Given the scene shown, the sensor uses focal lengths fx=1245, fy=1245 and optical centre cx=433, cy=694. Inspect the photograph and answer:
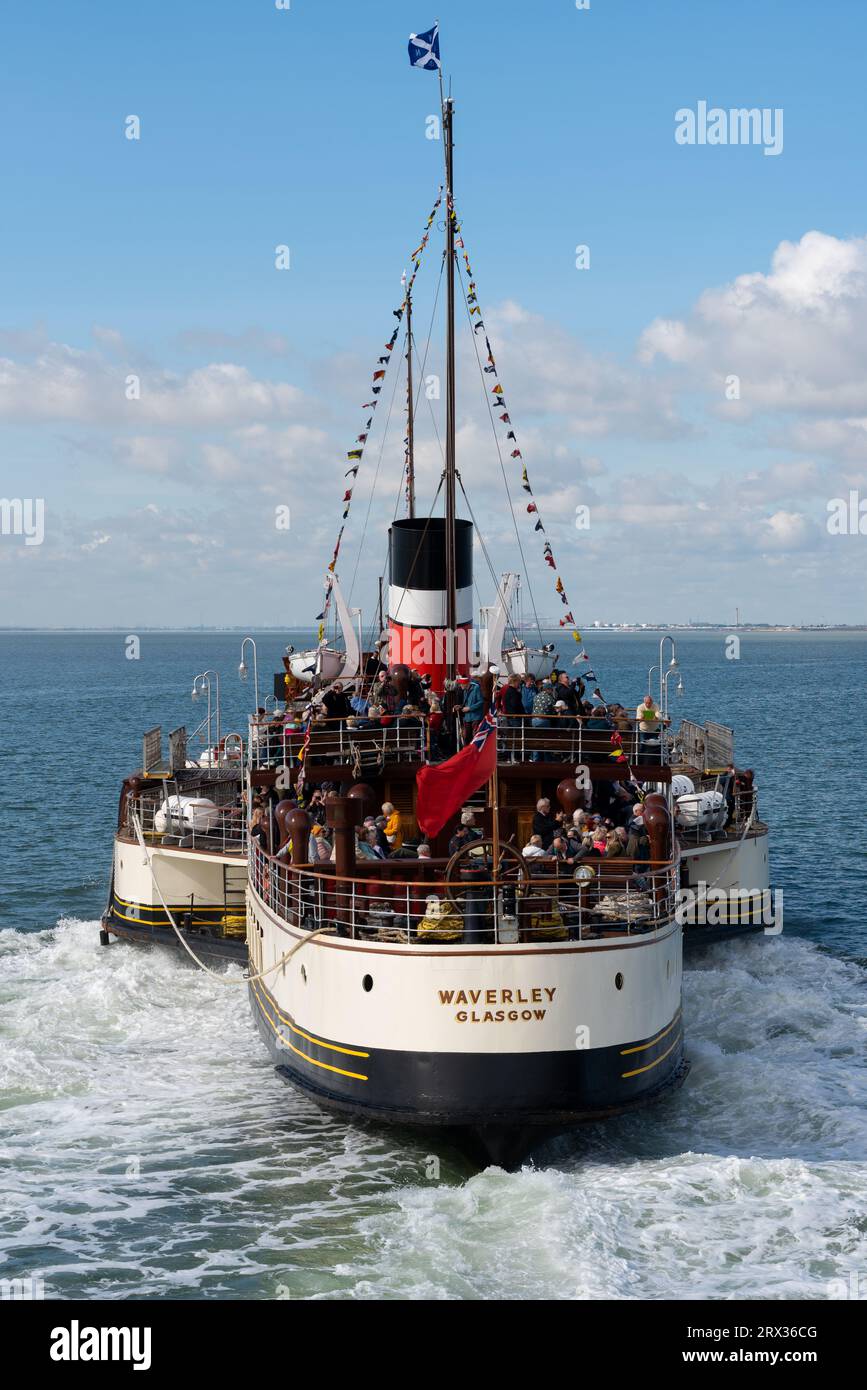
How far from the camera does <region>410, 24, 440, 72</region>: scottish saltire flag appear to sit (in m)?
22.7

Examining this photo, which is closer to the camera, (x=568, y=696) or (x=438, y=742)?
(x=438, y=742)

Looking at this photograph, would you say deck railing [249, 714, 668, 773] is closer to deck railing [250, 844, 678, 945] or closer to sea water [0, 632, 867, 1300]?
deck railing [250, 844, 678, 945]

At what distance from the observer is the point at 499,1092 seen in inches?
635

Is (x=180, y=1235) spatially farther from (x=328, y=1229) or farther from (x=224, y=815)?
(x=224, y=815)

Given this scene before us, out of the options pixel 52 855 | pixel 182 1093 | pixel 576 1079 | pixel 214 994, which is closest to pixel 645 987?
pixel 576 1079

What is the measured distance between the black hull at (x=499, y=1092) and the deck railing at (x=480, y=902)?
155 cm

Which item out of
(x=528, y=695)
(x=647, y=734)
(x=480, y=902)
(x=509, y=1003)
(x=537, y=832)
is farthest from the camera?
(x=528, y=695)

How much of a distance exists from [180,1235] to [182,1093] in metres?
4.96

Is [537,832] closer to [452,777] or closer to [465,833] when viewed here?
[465,833]

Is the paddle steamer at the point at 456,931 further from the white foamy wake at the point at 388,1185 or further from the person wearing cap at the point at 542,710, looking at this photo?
the white foamy wake at the point at 388,1185

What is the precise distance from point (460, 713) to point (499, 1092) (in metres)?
8.15

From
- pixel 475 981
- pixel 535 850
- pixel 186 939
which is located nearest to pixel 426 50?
pixel 535 850

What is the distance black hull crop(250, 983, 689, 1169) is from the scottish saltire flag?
17.4 metres

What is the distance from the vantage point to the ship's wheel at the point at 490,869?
16547mm
